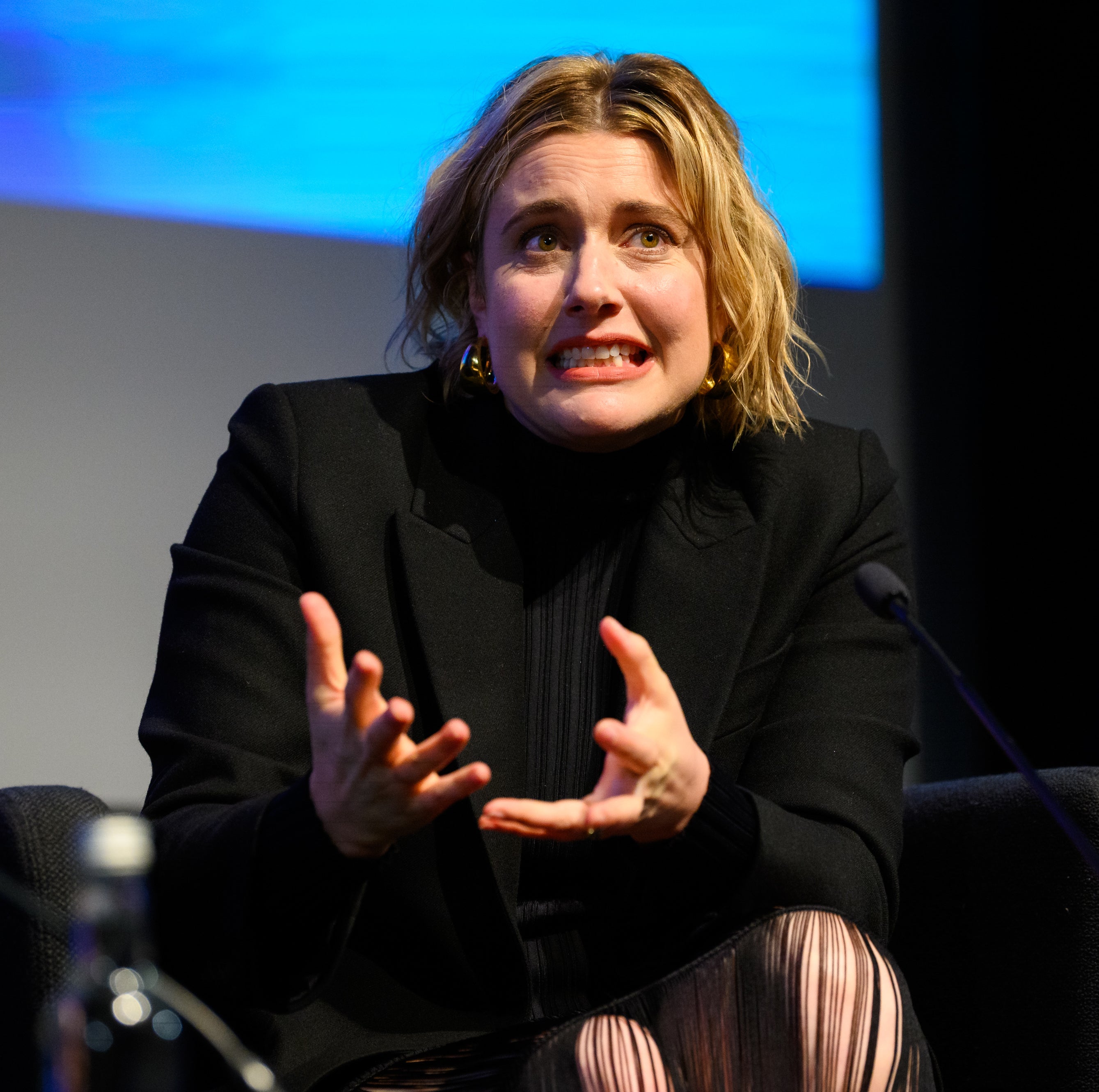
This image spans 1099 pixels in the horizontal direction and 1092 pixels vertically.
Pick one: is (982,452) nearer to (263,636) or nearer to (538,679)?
(538,679)

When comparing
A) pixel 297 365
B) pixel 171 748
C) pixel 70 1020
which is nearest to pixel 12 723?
pixel 297 365

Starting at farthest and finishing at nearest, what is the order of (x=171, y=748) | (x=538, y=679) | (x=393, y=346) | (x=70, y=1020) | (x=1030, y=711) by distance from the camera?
(x=1030, y=711)
(x=393, y=346)
(x=538, y=679)
(x=171, y=748)
(x=70, y=1020)

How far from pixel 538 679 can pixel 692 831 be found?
1.12 ft

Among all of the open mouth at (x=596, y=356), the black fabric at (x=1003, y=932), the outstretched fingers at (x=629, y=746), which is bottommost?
the black fabric at (x=1003, y=932)

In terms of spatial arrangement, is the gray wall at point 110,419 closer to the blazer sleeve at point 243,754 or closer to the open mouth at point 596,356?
the blazer sleeve at point 243,754

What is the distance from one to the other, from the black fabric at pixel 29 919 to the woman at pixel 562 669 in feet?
0.30

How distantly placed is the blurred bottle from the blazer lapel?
773mm

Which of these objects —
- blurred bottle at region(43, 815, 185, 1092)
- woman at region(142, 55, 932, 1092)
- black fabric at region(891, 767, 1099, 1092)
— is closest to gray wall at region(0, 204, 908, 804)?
woman at region(142, 55, 932, 1092)

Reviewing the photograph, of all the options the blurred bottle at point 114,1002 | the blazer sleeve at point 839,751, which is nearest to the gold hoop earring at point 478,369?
the blazer sleeve at point 839,751

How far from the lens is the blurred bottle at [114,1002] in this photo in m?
0.57

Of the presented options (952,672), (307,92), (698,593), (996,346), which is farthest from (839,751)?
(996,346)

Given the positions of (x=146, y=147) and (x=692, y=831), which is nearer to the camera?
(x=692, y=831)

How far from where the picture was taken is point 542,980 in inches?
51.3

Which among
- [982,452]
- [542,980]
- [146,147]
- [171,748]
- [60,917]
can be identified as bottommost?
[542,980]
